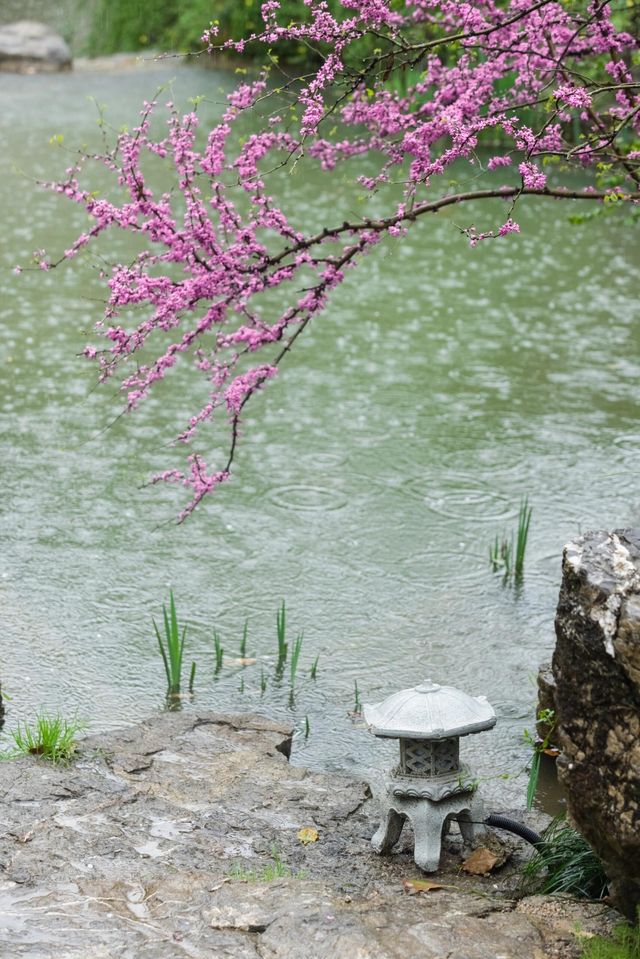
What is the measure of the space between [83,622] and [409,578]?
153cm

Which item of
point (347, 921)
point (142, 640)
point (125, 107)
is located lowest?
point (142, 640)

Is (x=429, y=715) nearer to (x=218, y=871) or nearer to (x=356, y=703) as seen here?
(x=218, y=871)

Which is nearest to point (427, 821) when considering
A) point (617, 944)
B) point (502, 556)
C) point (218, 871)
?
point (218, 871)

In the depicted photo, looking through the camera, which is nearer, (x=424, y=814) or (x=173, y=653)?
(x=424, y=814)

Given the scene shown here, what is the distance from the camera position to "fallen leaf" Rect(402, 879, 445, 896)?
135 inches

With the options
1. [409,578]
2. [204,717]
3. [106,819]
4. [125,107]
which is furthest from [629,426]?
[125,107]

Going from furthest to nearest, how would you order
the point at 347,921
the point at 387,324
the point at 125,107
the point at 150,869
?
1. the point at 125,107
2. the point at 387,324
3. the point at 150,869
4. the point at 347,921

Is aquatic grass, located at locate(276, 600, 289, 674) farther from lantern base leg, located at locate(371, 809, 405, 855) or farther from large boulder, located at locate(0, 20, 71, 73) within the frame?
large boulder, located at locate(0, 20, 71, 73)

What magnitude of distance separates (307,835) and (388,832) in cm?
26

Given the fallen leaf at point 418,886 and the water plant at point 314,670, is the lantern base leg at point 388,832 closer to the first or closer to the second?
the fallen leaf at point 418,886

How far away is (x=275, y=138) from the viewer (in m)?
5.14

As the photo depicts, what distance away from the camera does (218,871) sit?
346 cm

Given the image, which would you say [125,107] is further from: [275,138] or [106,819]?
[106,819]

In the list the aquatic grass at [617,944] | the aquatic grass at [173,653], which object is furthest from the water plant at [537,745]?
the aquatic grass at [173,653]
